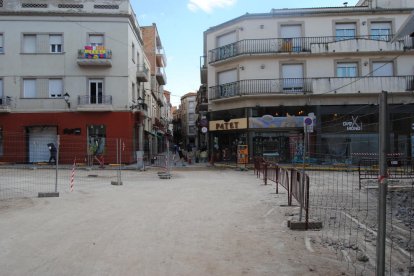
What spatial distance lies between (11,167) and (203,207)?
15792mm

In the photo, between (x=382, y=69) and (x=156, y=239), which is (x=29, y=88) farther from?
(x=156, y=239)

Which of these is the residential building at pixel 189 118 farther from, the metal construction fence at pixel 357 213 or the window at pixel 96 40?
the metal construction fence at pixel 357 213

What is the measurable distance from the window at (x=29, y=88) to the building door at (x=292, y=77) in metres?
17.5

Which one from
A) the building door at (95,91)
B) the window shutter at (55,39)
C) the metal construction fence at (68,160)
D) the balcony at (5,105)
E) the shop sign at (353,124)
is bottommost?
the metal construction fence at (68,160)

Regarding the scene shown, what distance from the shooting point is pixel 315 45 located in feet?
98.8

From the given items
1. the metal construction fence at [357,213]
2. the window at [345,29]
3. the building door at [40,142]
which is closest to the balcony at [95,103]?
the building door at [40,142]

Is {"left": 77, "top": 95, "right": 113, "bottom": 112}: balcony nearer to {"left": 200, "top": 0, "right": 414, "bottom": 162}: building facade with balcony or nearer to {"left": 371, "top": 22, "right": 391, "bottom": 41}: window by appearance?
{"left": 200, "top": 0, "right": 414, "bottom": 162}: building facade with balcony

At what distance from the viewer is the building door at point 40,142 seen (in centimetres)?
2358

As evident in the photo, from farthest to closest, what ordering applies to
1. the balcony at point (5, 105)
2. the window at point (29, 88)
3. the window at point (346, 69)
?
the window at point (29, 88), the window at point (346, 69), the balcony at point (5, 105)

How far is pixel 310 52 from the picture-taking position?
30.0 metres

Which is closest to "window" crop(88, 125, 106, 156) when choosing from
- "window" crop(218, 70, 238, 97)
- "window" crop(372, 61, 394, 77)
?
Answer: "window" crop(218, 70, 238, 97)

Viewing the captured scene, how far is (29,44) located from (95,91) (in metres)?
5.65

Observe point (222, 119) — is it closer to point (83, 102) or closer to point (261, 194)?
point (83, 102)

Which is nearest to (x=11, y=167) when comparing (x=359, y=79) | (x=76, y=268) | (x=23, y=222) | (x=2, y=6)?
(x=2, y=6)
